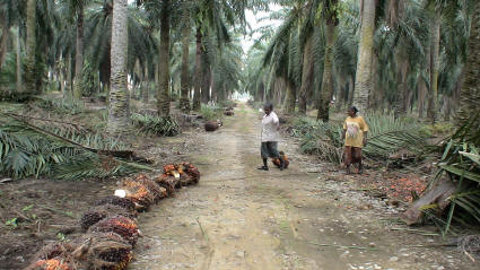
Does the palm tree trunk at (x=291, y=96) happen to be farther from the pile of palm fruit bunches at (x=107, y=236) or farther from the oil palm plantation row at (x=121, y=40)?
the pile of palm fruit bunches at (x=107, y=236)

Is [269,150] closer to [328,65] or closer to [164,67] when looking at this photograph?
[164,67]

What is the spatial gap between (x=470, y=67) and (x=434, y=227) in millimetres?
3030

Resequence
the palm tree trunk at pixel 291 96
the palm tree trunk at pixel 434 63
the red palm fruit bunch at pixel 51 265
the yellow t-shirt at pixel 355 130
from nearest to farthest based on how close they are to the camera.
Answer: the red palm fruit bunch at pixel 51 265
the yellow t-shirt at pixel 355 130
the palm tree trunk at pixel 434 63
the palm tree trunk at pixel 291 96

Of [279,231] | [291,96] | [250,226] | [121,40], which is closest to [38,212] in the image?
[250,226]

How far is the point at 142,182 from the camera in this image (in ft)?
17.8

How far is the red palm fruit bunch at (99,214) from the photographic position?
158 inches

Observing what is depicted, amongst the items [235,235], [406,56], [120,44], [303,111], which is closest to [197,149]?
[120,44]

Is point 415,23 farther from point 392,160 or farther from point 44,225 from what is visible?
point 44,225

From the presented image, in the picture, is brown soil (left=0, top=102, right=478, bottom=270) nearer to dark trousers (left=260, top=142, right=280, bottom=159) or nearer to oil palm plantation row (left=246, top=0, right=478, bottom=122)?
dark trousers (left=260, top=142, right=280, bottom=159)

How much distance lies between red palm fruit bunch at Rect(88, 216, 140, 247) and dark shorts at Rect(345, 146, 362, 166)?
5.22 m

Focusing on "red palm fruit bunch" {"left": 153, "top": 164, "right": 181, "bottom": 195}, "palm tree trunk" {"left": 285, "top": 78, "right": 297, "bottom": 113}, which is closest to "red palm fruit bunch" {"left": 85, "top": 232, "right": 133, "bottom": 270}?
"red palm fruit bunch" {"left": 153, "top": 164, "right": 181, "bottom": 195}

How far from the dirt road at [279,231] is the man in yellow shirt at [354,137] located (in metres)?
0.77

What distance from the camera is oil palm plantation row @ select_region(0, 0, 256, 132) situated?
29.6 feet

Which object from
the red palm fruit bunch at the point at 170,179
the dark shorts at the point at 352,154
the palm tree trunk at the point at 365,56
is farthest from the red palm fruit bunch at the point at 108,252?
the palm tree trunk at the point at 365,56
